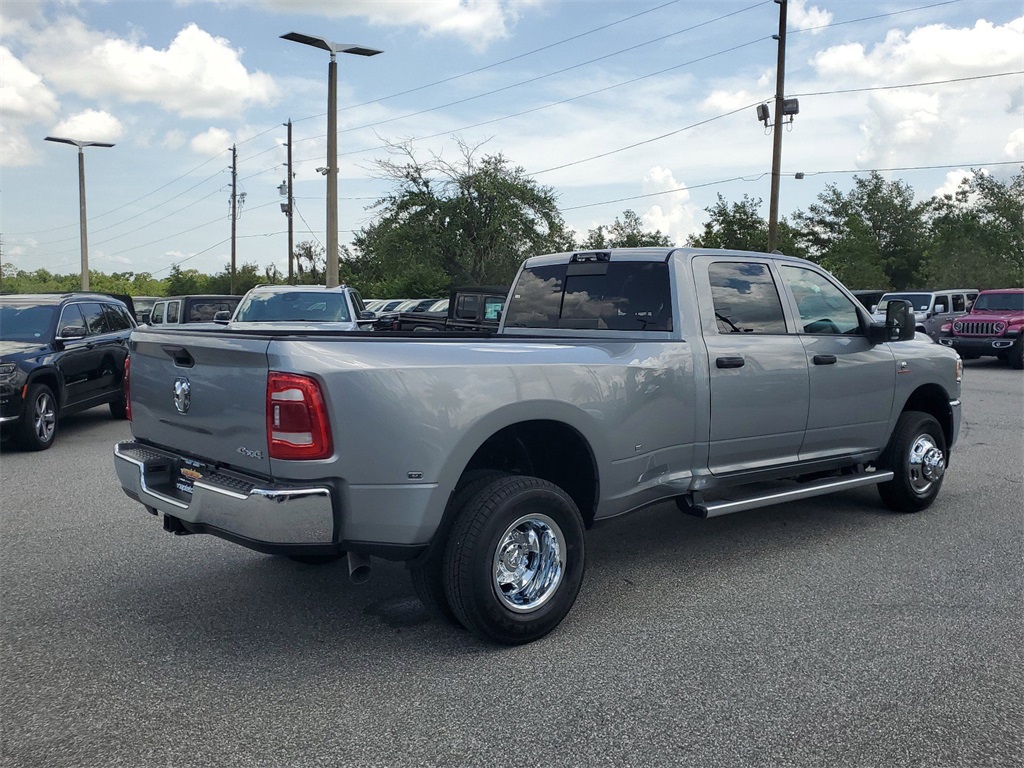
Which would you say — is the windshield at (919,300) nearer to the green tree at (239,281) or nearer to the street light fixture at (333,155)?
the street light fixture at (333,155)

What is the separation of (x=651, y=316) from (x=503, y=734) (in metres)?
2.70

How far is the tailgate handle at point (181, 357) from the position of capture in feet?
13.5

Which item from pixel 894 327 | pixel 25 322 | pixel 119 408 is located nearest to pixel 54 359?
pixel 25 322

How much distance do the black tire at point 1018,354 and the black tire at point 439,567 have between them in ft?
64.6

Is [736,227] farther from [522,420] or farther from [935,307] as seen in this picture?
[522,420]

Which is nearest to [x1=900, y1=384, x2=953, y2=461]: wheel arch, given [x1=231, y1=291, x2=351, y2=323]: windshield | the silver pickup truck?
the silver pickup truck

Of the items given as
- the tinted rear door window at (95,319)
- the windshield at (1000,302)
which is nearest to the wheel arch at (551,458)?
the tinted rear door window at (95,319)

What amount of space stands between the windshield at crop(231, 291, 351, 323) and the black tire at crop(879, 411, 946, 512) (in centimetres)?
842

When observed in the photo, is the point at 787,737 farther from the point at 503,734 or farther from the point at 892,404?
the point at 892,404

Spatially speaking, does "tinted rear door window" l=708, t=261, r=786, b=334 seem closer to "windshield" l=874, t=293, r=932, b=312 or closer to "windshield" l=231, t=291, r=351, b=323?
"windshield" l=231, t=291, r=351, b=323

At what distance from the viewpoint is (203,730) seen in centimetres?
331

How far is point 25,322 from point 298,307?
383 cm

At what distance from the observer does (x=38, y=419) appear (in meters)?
9.79

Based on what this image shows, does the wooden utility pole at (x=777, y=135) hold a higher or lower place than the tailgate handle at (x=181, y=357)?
higher
